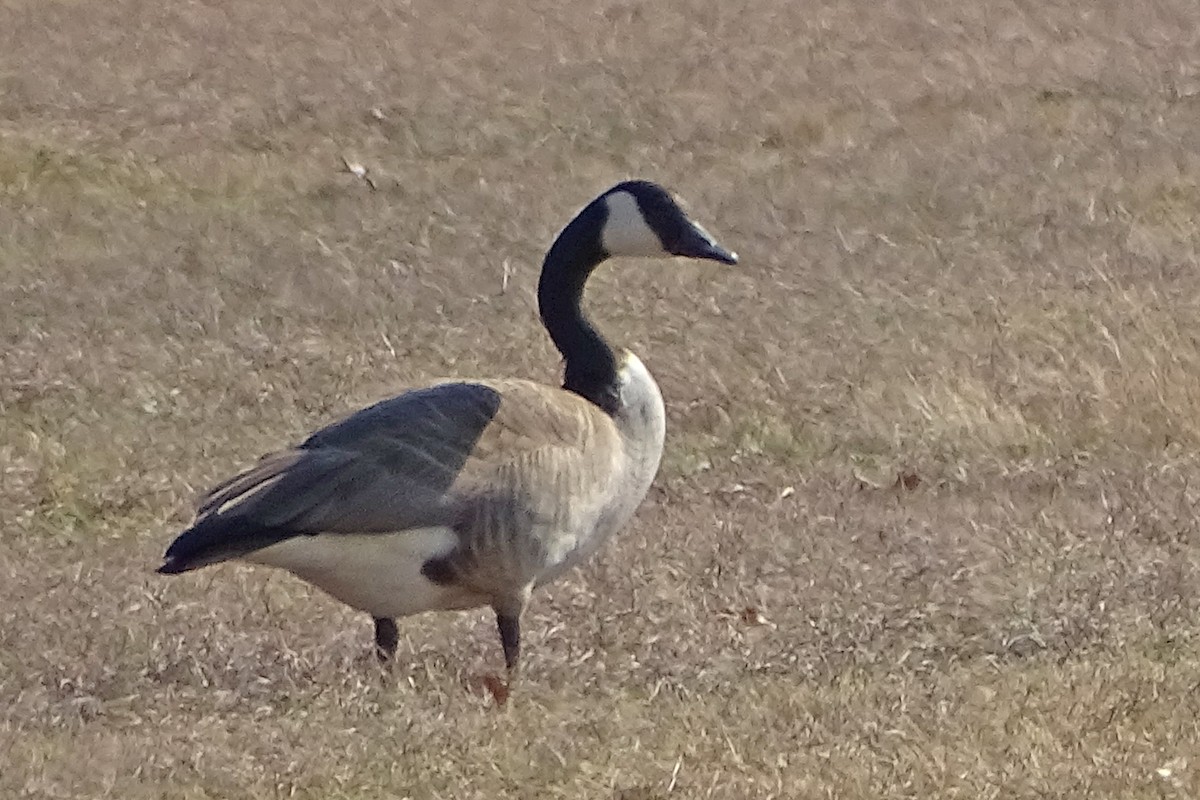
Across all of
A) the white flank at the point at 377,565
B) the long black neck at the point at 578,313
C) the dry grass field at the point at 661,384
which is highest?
the long black neck at the point at 578,313

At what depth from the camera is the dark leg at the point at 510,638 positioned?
543 cm

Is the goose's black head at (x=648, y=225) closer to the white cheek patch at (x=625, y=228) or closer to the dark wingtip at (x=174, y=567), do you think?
the white cheek patch at (x=625, y=228)

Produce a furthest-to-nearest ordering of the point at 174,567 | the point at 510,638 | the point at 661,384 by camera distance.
A: the point at 661,384
the point at 510,638
the point at 174,567

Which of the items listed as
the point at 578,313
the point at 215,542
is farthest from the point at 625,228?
the point at 215,542

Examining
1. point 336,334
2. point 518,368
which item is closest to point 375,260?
point 336,334

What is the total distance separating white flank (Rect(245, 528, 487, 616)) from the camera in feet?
17.3

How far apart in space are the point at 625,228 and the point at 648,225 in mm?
66

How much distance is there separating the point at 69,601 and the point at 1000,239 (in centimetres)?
652

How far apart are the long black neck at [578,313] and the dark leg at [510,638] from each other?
77cm

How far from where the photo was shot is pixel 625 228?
6156 millimetres

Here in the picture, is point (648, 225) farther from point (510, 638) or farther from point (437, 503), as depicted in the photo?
point (510, 638)

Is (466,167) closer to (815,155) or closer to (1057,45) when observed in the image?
(815,155)

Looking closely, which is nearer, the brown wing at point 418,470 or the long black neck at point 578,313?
the brown wing at point 418,470

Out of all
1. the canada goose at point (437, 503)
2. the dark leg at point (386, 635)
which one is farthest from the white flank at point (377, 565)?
the dark leg at point (386, 635)
